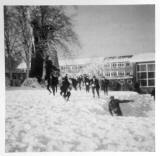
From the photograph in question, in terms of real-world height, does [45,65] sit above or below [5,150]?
above

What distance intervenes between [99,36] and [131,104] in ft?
2.40

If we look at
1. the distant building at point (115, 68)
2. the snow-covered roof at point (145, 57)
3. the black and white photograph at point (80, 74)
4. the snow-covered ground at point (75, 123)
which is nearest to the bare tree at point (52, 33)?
the black and white photograph at point (80, 74)

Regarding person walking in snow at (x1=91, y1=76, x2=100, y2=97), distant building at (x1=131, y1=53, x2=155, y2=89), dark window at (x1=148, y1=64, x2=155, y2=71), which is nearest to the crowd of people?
person walking in snow at (x1=91, y1=76, x2=100, y2=97)

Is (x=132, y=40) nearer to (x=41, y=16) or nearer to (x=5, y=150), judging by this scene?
(x=41, y=16)

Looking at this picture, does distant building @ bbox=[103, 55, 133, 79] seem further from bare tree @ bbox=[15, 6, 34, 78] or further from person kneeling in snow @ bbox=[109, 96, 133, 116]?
bare tree @ bbox=[15, 6, 34, 78]

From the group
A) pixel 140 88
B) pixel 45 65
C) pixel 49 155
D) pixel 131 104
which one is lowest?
pixel 49 155

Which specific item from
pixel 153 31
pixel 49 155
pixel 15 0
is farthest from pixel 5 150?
pixel 153 31

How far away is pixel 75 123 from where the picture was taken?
98.5 inches

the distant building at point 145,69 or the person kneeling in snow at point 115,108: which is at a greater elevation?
the distant building at point 145,69

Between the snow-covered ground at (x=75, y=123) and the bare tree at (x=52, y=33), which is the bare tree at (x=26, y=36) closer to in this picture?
the bare tree at (x=52, y=33)

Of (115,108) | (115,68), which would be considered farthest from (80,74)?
(115,108)

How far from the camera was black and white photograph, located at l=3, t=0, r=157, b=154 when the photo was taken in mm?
2486

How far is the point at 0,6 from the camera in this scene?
8.23 ft

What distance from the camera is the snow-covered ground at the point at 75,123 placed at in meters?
2.46
